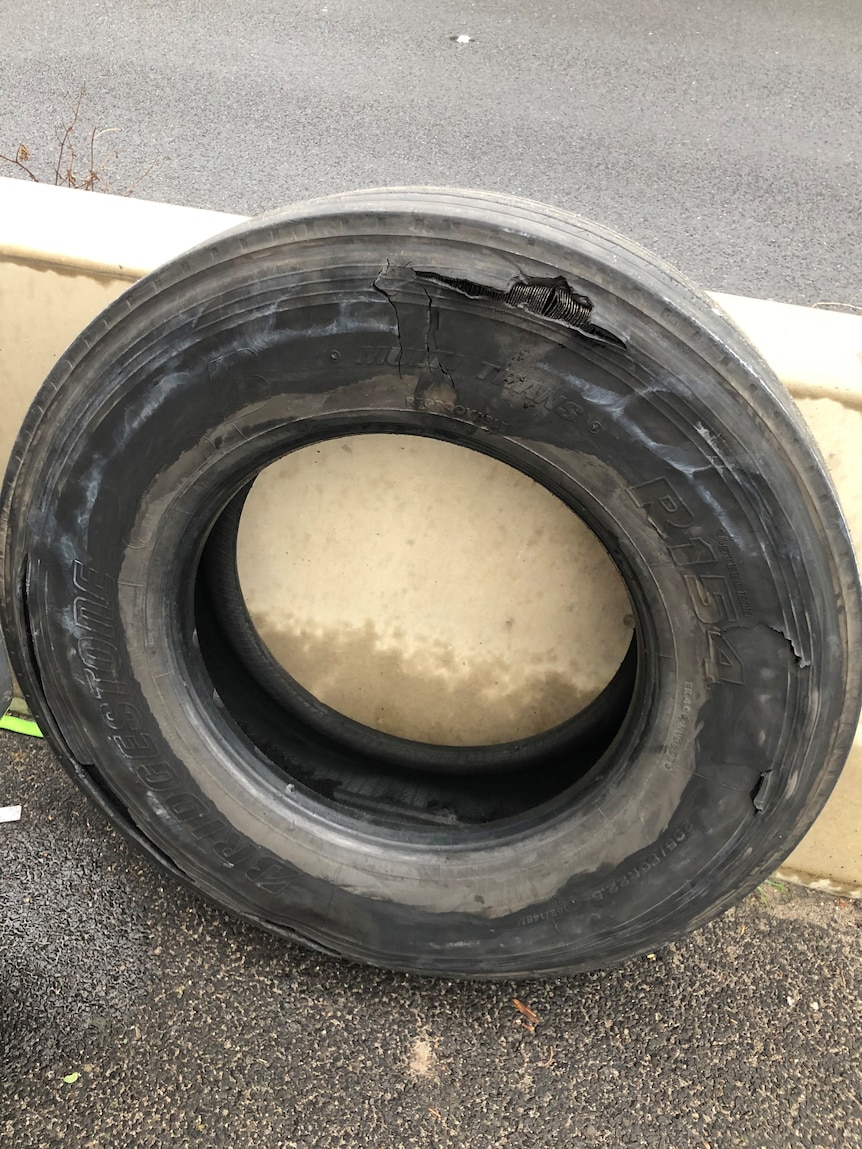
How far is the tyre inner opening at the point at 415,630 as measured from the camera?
1.78m

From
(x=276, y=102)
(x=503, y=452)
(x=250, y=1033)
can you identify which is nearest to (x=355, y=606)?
(x=503, y=452)

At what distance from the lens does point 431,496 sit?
1.78m

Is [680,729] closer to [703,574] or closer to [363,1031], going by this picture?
[703,574]

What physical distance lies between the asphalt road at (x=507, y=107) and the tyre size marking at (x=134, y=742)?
2571mm

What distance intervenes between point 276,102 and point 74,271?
3.35m

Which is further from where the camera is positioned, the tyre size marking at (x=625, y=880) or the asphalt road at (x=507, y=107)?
the asphalt road at (x=507, y=107)

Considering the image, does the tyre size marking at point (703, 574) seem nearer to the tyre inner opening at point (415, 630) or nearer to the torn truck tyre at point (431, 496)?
the torn truck tyre at point (431, 496)

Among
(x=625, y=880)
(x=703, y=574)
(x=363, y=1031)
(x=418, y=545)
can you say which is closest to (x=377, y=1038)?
(x=363, y=1031)

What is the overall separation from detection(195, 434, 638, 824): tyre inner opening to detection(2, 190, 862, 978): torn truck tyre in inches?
2.3

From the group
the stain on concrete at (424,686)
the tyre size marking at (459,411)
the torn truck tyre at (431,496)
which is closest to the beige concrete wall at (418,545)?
the stain on concrete at (424,686)

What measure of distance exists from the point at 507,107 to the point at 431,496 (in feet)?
11.7

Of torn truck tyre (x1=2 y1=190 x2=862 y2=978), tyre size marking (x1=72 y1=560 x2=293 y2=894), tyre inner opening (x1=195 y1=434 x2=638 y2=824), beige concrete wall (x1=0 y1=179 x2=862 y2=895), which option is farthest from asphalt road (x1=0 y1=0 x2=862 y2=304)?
tyre size marking (x1=72 y1=560 x2=293 y2=894)

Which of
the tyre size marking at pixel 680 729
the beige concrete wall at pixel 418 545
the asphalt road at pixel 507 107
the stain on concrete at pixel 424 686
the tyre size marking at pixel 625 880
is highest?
the asphalt road at pixel 507 107

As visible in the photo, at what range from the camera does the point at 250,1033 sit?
1.65 metres
